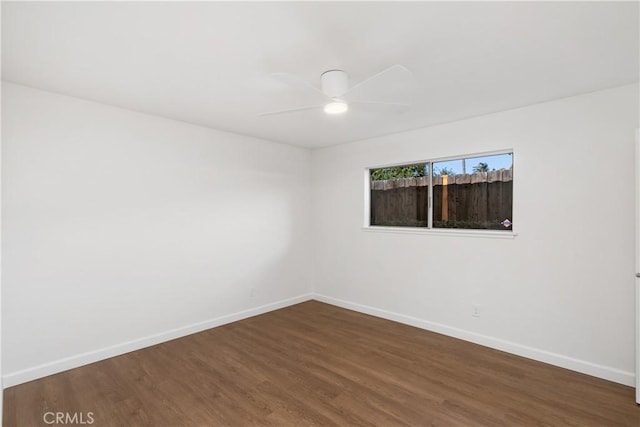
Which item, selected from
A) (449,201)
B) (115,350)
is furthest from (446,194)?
(115,350)

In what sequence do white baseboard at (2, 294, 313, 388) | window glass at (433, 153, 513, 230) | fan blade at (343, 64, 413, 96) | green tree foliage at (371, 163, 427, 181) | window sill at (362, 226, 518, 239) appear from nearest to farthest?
fan blade at (343, 64, 413, 96)
white baseboard at (2, 294, 313, 388)
window sill at (362, 226, 518, 239)
window glass at (433, 153, 513, 230)
green tree foliage at (371, 163, 427, 181)

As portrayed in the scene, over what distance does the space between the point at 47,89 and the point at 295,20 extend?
236cm

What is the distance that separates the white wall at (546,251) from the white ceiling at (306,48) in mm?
354

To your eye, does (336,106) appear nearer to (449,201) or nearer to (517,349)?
(449,201)

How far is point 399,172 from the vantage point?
4258 mm

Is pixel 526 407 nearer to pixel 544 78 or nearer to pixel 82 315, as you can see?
pixel 544 78

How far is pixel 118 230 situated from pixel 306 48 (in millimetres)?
2523

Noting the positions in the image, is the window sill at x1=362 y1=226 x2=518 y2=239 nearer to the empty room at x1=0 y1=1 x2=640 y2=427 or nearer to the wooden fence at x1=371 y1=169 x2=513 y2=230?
the empty room at x1=0 y1=1 x2=640 y2=427

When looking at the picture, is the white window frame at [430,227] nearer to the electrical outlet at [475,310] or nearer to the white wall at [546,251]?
the white wall at [546,251]

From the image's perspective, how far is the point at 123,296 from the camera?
3.14m

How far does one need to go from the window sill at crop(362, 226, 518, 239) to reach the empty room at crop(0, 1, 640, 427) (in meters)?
0.02

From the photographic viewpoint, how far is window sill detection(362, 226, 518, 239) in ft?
10.6

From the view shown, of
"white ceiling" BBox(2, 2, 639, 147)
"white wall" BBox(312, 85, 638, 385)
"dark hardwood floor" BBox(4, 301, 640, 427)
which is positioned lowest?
"dark hardwood floor" BBox(4, 301, 640, 427)

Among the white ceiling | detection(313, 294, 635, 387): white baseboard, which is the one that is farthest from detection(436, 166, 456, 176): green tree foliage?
detection(313, 294, 635, 387): white baseboard
